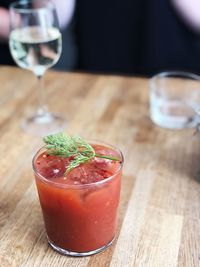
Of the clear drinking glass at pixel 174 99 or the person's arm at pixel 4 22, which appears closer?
the clear drinking glass at pixel 174 99

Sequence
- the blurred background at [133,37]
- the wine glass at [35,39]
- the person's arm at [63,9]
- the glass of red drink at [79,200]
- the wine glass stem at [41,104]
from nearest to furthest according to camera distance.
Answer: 1. the glass of red drink at [79,200]
2. the wine glass at [35,39]
3. the wine glass stem at [41,104]
4. the person's arm at [63,9]
5. the blurred background at [133,37]

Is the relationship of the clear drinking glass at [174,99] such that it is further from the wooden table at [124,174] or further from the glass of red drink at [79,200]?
the glass of red drink at [79,200]

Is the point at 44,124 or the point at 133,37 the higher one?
the point at 44,124

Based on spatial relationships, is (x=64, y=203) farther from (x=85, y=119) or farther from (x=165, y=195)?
(x=85, y=119)

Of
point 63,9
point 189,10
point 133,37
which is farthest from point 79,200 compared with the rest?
point 133,37

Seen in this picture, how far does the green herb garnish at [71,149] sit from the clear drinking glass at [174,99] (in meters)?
0.39

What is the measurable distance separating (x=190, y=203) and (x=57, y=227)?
231mm

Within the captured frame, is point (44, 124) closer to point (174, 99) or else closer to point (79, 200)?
point (174, 99)

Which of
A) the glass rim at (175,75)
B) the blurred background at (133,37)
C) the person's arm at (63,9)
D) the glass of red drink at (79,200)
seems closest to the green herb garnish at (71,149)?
the glass of red drink at (79,200)

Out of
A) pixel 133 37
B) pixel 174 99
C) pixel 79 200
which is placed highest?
pixel 79 200

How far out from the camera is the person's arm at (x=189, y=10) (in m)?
1.45

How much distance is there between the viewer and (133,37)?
1.67 metres

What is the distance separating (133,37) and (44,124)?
0.81 m

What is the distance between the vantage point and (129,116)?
0.99 metres
